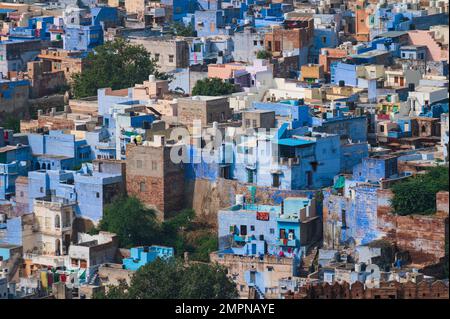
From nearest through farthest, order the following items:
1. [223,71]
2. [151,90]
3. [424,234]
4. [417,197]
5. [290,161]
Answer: [424,234] < [417,197] < [290,161] < [151,90] < [223,71]

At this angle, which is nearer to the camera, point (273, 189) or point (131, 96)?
point (273, 189)

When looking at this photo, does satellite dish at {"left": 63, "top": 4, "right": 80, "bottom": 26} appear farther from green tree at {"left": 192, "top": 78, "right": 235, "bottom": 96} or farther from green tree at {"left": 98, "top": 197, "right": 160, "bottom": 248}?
green tree at {"left": 98, "top": 197, "right": 160, "bottom": 248}

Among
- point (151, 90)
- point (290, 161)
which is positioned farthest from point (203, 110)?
point (290, 161)

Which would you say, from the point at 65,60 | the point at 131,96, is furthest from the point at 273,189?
the point at 65,60

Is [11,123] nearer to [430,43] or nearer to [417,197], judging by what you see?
[430,43]

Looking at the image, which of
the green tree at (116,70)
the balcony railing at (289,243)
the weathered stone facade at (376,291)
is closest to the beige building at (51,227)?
the balcony railing at (289,243)

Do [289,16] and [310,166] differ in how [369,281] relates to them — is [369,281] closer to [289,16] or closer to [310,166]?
[310,166]
